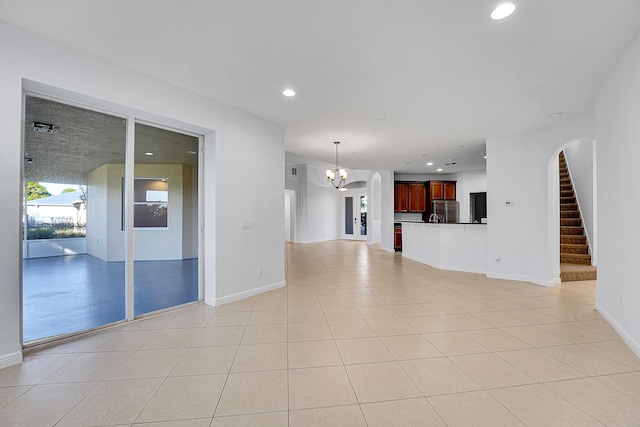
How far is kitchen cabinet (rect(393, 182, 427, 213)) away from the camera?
10.3 meters

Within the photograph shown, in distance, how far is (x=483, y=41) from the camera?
Answer: 8.11ft

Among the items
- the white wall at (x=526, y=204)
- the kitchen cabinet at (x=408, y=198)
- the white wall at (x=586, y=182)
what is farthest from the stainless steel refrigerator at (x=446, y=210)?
the white wall at (x=526, y=204)

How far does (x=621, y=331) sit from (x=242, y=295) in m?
4.31

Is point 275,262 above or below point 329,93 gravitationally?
below

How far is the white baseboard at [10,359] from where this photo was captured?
2283 mm

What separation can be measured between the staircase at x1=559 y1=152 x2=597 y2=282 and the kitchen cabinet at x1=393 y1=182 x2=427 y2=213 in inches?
154

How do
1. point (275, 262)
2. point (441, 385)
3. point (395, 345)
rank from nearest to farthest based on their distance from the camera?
point (441, 385) → point (395, 345) → point (275, 262)

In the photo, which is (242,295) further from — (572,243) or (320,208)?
(320,208)

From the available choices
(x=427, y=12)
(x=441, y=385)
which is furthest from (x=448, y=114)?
(x=441, y=385)

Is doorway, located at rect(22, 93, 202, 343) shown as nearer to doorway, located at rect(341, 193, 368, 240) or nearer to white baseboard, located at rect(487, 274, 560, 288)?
white baseboard, located at rect(487, 274, 560, 288)

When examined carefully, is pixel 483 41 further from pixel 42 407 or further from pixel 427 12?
pixel 42 407

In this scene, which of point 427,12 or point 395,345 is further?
point 395,345

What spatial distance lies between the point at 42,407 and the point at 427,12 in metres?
3.71

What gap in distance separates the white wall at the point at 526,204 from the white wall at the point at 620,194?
1543 millimetres
